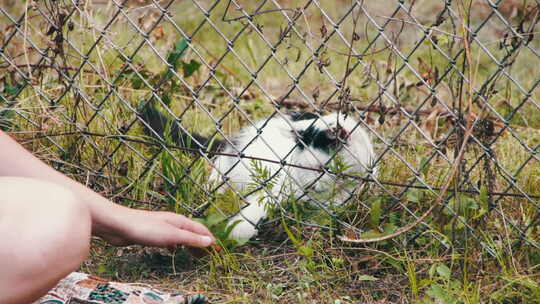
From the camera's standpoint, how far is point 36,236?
1.29m

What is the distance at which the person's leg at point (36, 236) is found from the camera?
1.28m

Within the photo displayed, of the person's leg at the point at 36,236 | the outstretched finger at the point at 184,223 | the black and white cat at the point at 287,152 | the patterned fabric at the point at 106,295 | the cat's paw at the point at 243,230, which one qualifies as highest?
the black and white cat at the point at 287,152

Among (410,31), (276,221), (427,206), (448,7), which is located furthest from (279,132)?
(410,31)

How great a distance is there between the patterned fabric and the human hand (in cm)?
21

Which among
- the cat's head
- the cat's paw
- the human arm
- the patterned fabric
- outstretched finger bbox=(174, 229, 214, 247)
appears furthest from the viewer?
the cat's head

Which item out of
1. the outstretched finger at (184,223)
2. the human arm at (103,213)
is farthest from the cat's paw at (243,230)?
the human arm at (103,213)

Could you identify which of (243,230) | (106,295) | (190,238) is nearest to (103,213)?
(190,238)

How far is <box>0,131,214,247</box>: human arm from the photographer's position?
163 centimetres

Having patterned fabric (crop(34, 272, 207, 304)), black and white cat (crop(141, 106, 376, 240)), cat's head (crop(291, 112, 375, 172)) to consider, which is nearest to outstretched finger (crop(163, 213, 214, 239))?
patterned fabric (crop(34, 272, 207, 304))

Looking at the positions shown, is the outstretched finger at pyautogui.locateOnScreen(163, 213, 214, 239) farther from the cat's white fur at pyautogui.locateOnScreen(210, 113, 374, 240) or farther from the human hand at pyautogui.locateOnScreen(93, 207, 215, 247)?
the cat's white fur at pyautogui.locateOnScreen(210, 113, 374, 240)

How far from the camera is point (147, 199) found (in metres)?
2.46

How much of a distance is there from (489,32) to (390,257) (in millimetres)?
3768

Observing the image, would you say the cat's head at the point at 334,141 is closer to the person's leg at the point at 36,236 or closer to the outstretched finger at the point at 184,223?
the outstretched finger at the point at 184,223

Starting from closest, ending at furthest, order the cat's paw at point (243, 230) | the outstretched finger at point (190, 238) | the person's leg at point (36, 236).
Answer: the person's leg at point (36, 236), the outstretched finger at point (190, 238), the cat's paw at point (243, 230)
